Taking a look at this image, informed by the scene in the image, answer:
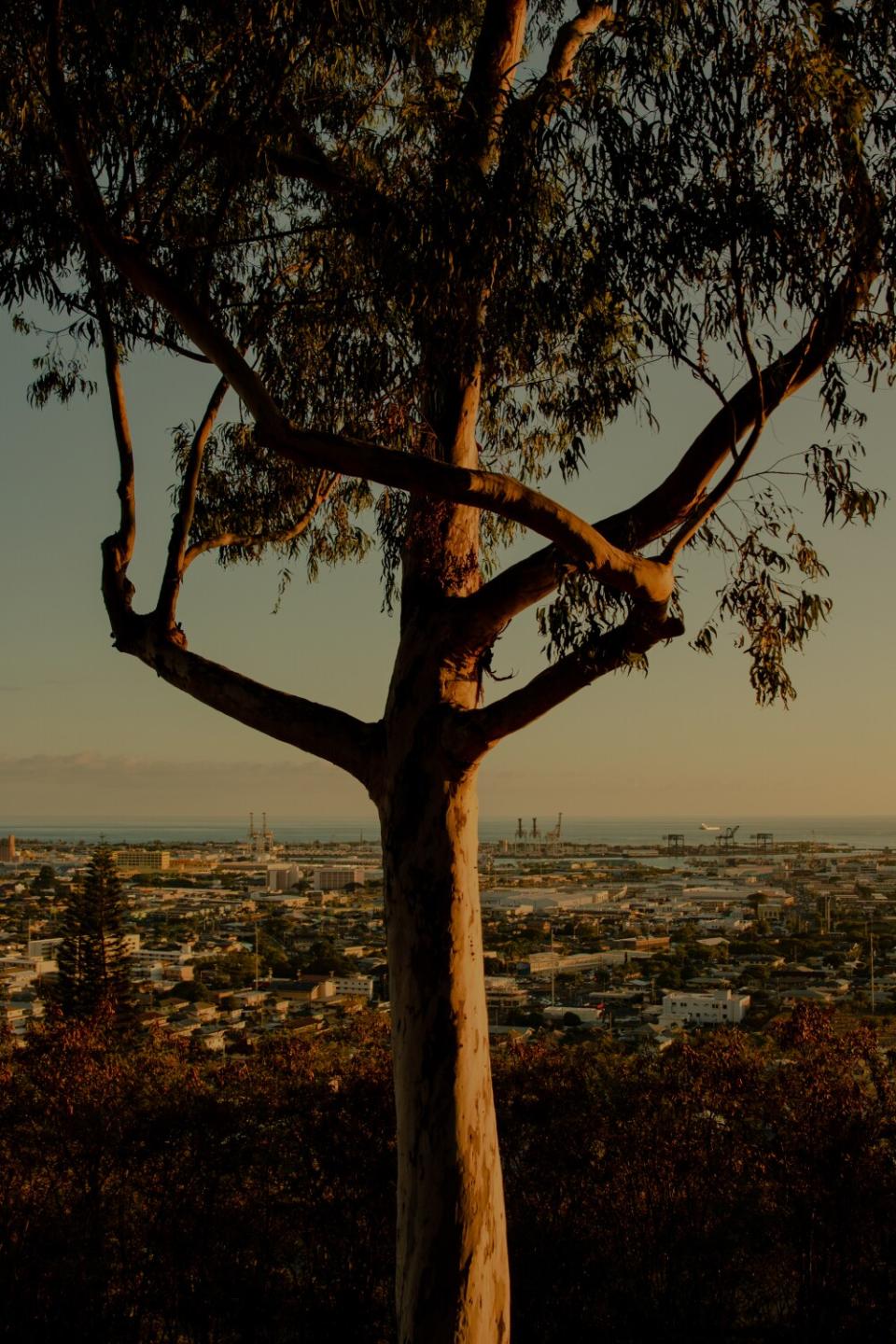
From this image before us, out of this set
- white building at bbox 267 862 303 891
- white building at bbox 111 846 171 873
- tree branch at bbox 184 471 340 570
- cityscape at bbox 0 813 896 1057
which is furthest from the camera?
white building at bbox 111 846 171 873

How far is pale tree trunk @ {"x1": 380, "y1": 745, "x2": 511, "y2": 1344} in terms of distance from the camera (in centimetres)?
346

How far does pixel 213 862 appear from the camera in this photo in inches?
1292

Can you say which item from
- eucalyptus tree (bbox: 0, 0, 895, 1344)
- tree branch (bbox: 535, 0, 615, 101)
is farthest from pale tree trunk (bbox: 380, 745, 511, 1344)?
tree branch (bbox: 535, 0, 615, 101)

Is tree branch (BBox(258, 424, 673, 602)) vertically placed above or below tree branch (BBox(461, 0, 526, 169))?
below

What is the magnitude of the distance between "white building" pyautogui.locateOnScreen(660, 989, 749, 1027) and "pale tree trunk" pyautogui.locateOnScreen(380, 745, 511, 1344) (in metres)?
3.04

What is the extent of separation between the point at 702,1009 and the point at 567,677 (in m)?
3.90

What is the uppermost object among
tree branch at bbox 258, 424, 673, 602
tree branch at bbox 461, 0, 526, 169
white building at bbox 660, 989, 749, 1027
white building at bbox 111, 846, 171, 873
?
tree branch at bbox 461, 0, 526, 169

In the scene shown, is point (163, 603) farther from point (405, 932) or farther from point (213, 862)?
point (213, 862)

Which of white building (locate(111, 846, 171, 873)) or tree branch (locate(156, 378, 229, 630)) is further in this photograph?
white building (locate(111, 846, 171, 873))

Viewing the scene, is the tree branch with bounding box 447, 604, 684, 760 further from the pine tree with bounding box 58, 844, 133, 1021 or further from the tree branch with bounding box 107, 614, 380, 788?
the pine tree with bounding box 58, 844, 133, 1021

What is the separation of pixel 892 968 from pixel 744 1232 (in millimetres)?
4195

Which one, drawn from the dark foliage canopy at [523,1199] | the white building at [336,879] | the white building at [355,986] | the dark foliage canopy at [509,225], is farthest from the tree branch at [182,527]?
the white building at [336,879]

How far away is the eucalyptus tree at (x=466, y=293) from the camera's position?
352 cm

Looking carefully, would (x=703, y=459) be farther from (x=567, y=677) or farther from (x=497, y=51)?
(x=497, y=51)
